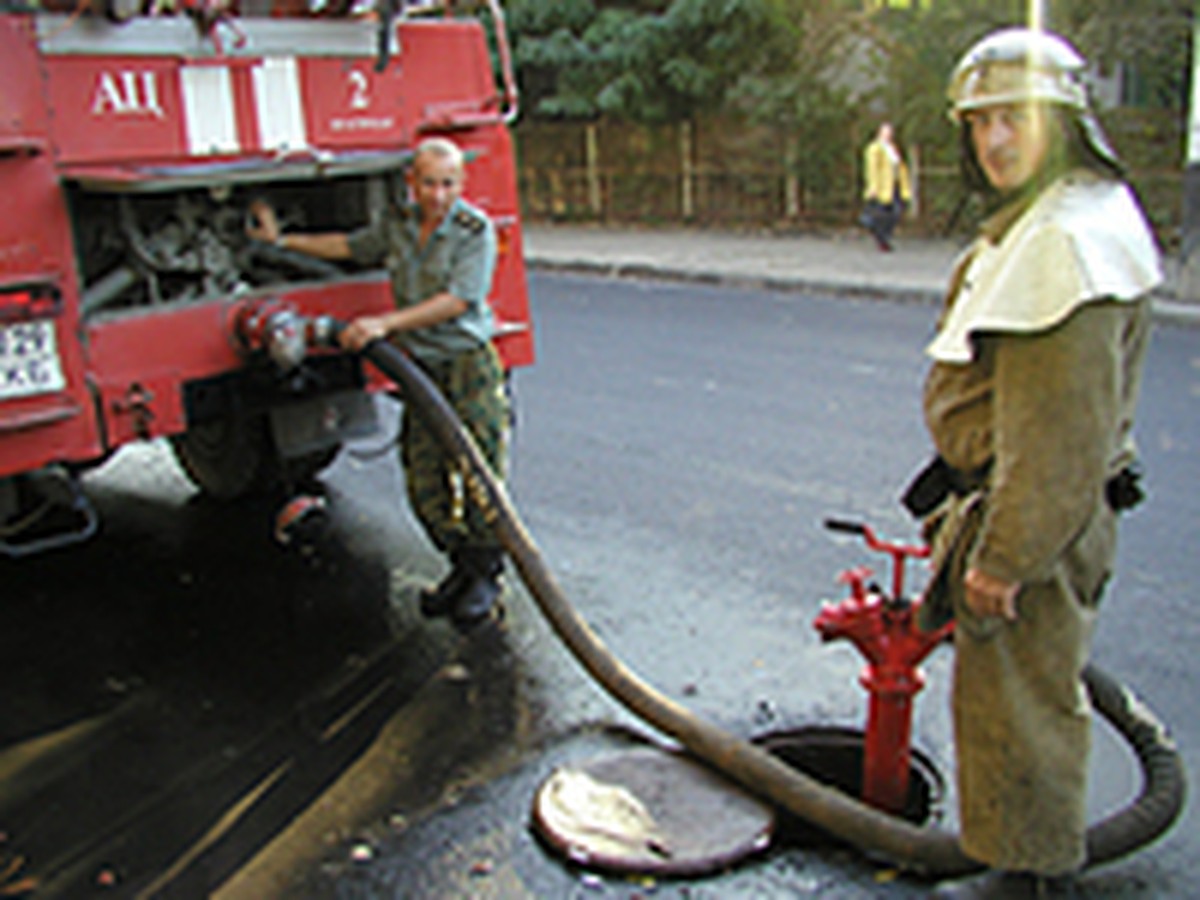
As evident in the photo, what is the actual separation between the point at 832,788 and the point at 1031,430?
1.44m

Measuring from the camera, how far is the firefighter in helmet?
2502 mm

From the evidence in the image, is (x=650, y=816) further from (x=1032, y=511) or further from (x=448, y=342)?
(x=448, y=342)

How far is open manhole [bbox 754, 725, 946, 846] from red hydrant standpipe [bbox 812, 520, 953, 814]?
0.14m

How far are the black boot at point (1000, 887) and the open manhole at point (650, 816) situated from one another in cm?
56

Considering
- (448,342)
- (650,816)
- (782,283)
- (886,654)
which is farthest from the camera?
(782,283)

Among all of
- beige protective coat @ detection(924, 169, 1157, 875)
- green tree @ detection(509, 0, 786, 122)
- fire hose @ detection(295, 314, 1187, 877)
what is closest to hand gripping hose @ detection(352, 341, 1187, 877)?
fire hose @ detection(295, 314, 1187, 877)

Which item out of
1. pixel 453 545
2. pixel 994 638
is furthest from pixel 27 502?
pixel 994 638

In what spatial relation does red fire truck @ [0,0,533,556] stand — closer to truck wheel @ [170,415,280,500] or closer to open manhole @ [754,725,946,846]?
truck wheel @ [170,415,280,500]

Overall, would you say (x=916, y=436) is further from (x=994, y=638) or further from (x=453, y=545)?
(x=994, y=638)

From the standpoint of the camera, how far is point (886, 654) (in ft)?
10.7

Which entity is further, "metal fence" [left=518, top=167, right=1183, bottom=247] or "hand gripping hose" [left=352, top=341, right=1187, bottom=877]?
"metal fence" [left=518, top=167, right=1183, bottom=247]

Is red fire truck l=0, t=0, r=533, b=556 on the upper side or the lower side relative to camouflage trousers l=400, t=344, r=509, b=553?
upper

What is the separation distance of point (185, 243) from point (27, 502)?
1.13 meters

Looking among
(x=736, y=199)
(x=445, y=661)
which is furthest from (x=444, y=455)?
(x=736, y=199)
